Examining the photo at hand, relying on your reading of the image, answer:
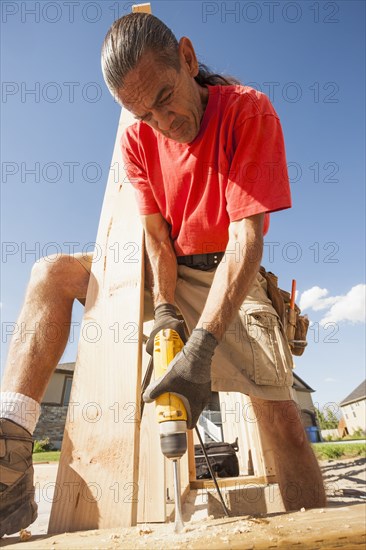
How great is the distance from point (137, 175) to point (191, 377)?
1.24m

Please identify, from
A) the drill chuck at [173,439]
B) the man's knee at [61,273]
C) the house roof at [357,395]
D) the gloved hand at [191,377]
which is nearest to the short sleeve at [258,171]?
the gloved hand at [191,377]

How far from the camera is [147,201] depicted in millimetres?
1980

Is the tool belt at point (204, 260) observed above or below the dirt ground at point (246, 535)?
above

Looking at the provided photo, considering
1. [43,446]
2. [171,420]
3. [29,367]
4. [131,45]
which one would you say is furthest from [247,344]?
[43,446]

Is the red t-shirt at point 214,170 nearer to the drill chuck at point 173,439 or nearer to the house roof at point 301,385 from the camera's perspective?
the drill chuck at point 173,439

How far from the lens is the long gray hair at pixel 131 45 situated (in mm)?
1551

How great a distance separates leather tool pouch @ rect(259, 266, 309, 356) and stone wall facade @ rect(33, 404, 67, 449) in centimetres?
2139

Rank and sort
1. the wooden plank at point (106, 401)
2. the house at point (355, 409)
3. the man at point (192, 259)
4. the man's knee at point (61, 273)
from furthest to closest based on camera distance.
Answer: the house at point (355, 409) → the man's knee at point (61, 273) → the man at point (192, 259) → the wooden plank at point (106, 401)

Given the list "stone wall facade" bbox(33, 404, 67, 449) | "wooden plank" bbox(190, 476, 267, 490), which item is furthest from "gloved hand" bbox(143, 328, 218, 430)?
"stone wall facade" bbox(33, 404, 67, 449)

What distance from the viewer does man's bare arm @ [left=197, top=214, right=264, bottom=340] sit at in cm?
136

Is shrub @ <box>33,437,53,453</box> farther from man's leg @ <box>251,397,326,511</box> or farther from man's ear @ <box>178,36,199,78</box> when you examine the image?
man's ear @ <box>178,36,199,78</box>

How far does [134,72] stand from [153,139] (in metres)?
0.56

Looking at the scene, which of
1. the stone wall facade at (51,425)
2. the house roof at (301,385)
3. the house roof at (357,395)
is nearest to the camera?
the stone wall facade at (51,425)

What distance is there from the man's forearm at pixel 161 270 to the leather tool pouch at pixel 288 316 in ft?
1.92
